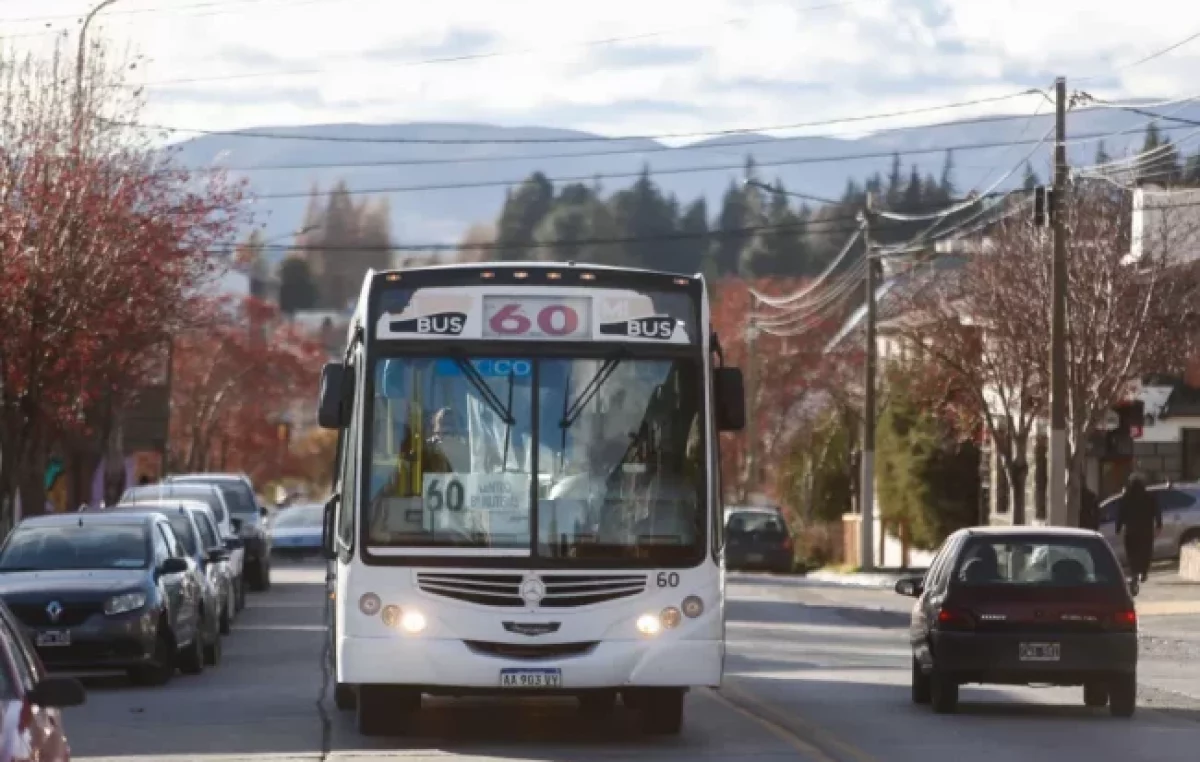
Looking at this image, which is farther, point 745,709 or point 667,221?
point 667,221

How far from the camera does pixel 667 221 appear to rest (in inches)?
3821

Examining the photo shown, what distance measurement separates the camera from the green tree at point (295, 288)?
324 ft

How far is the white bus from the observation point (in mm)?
17203

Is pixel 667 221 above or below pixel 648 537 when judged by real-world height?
above

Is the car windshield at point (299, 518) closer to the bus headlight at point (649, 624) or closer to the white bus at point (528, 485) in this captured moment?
the white bus at point (528, 485)

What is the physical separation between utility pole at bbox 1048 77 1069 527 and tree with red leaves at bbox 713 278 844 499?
41248 mm

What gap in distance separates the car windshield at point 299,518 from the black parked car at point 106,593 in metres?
33.8

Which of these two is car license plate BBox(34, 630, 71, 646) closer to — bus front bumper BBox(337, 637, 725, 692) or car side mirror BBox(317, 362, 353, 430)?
car side mirror BBox(317, 362, 353, 430)

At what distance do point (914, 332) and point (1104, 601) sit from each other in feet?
125

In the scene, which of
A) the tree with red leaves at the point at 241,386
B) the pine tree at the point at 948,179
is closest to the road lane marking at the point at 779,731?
the pine tree at the point at 948,179

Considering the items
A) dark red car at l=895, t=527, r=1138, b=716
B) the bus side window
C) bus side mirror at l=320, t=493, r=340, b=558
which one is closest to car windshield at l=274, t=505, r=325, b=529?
dark red car at l=895, t=527, r=1138, b=716

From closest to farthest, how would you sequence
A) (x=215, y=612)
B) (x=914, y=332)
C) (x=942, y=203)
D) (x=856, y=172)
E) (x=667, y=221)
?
(x=215, y=612) → (x=914, y=332) → (x=942, y=203) → (x=667, y=221) → (x=856, y=172)

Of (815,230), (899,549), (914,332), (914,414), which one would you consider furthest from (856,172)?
(914,332)

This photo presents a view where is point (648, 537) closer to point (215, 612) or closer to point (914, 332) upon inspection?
point (215, 612)
